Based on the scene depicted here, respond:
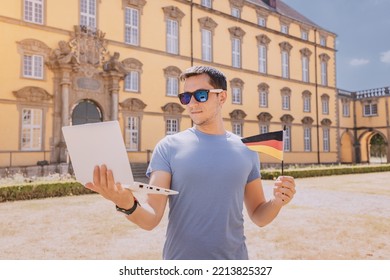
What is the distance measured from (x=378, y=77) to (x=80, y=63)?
16.3 meters

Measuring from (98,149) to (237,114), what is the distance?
24878mm

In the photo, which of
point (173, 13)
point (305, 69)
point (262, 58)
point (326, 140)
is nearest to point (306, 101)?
point (305, 69)

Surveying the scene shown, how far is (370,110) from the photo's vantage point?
35.1 metres

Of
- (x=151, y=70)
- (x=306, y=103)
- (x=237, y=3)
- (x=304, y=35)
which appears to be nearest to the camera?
(x=151, y=70)

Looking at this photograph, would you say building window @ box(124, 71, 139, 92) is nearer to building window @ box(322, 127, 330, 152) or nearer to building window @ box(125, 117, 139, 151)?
building window @ box(125, 117, 139, 151)

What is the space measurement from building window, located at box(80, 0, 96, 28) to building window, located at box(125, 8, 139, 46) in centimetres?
208

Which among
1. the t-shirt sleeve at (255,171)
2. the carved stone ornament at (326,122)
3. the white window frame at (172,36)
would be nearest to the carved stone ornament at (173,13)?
the white window frame at (172,36)

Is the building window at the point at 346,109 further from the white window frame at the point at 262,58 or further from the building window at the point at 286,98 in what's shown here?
the white window frame at the point at 262,58

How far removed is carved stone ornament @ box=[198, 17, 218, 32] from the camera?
80.7 ft

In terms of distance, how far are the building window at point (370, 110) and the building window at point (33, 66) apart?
30474 mm

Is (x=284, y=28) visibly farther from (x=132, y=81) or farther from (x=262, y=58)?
(x=132, y=81)

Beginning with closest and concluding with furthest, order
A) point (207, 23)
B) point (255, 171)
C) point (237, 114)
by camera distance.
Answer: point (255, 171)
point (207, 23)
point (237, 114)

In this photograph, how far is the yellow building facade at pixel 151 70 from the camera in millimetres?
16953
